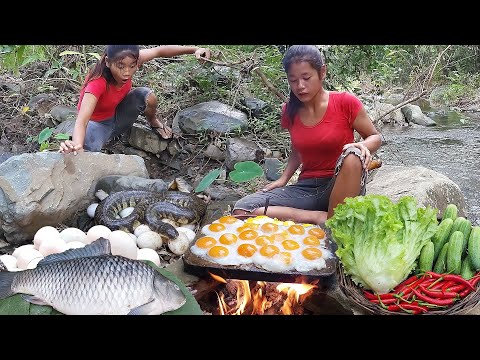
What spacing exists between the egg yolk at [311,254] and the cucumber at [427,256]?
1.37 ft

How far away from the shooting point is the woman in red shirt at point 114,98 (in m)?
2.67

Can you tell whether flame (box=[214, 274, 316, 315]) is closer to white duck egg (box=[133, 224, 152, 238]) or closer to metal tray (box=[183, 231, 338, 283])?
metal tray (box=[183, 231, 338, 283])

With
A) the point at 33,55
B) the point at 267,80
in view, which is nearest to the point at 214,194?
the point at 267,80

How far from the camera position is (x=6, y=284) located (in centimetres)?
165

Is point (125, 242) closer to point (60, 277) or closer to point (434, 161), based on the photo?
point (60, 277)

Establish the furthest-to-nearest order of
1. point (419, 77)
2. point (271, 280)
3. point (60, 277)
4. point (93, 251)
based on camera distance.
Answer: point (419, 77) → point (271, 280) → point (93, 251) → point (60, 277)

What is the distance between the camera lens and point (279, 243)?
2.06 metres

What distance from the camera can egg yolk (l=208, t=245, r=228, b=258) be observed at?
6.60 ft

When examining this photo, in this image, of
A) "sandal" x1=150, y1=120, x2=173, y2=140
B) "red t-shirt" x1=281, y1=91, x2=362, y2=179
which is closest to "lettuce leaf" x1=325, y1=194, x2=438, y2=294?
"red t-shirt" x1=281, y1=91, x2=362, y2=179

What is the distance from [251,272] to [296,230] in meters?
0.36

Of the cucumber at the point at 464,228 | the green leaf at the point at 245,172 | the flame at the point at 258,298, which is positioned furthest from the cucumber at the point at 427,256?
the green leaf at the point at 245,172

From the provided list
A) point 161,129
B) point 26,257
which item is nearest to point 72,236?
point 26,257

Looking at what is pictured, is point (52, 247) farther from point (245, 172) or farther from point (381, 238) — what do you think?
point (381, 238)
